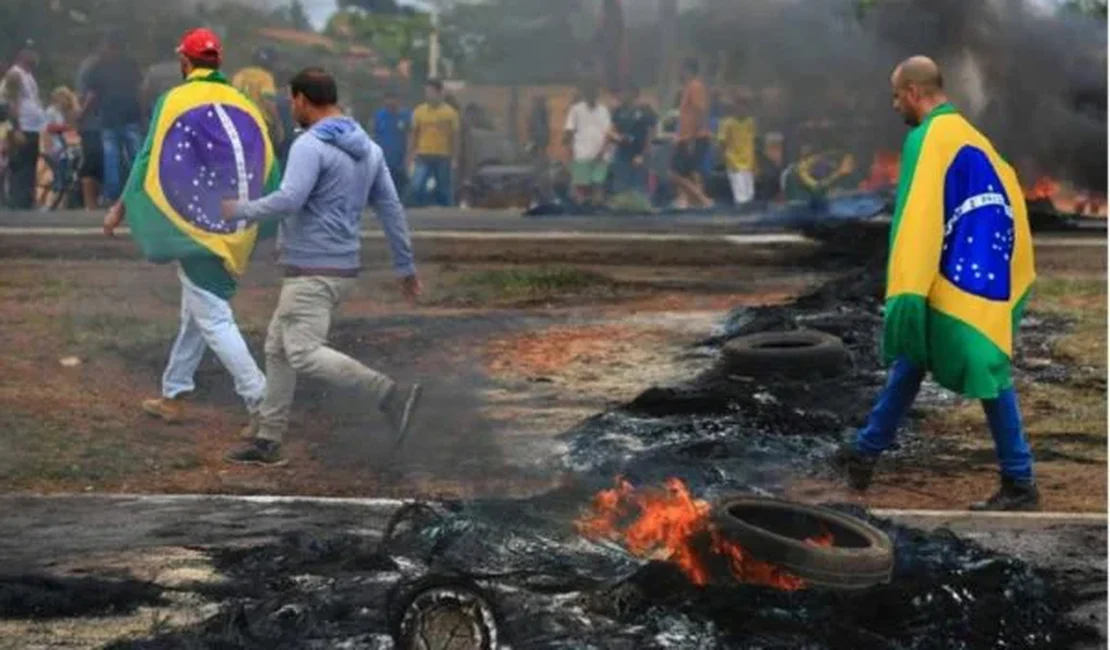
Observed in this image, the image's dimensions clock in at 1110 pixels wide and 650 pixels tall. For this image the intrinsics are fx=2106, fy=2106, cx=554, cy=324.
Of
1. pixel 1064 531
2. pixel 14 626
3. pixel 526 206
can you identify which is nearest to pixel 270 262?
pixel 526 206

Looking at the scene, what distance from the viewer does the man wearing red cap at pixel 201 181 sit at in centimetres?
674

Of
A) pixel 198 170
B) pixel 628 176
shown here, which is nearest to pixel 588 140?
pixel 628 176

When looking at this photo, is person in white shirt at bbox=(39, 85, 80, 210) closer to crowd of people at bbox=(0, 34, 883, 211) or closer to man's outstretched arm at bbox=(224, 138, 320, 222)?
crowd of people at bbox=(0, 34, 883, 211)

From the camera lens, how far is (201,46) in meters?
6.70

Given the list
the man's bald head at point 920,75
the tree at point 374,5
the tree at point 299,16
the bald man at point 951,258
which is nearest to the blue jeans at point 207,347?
the tree at point 299,16

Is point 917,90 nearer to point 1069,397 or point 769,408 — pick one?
point 769,408

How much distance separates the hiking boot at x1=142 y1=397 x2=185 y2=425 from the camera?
23.2 feet

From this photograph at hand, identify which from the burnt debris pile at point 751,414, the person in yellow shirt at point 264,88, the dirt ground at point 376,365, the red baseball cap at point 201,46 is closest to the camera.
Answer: the red baseball cap at point 201,46

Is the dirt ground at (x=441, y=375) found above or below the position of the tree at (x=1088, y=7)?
below

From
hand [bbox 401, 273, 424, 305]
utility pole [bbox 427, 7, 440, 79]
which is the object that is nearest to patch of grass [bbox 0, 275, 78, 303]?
hand [bbox 401, 273, 424, 305]

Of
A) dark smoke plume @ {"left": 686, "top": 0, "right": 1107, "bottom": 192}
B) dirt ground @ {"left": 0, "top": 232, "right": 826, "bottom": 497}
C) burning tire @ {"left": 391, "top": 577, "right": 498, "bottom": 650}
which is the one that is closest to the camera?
burning tire @ {"left": 391, "top": 577, "right": 498, "bottom": 650}

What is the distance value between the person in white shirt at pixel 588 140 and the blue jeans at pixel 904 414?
1199mm

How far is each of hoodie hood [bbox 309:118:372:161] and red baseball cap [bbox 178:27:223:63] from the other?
15.4 inches

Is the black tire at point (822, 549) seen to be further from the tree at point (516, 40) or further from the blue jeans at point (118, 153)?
the blue jeans at point (118, 153)
